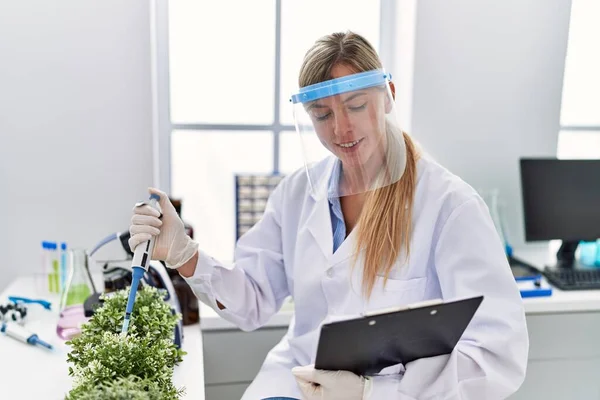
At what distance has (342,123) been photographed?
3.87 feet

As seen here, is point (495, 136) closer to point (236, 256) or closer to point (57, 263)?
point (236, 256)

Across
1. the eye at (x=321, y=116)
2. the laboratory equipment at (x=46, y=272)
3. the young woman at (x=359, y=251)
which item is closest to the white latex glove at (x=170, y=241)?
the young woman at (x=359, y=251)

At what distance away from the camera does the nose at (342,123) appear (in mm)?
1172

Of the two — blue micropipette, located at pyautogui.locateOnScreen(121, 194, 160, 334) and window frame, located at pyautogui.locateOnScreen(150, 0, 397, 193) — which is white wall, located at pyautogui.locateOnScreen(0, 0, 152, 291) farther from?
blue micropipette, located at pyautogui.locateOnScreen(121, 194, 160, 334)

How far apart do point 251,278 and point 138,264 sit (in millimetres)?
364

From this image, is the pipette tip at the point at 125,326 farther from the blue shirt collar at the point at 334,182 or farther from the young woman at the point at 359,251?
the blue shirt collar at the point at 334,182

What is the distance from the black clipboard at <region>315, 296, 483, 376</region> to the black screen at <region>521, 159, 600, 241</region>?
1.06 m

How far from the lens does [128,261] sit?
4.99 feet

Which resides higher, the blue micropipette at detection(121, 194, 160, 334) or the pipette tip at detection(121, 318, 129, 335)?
the blue micropipette at detection(121, 194, 160, 334)

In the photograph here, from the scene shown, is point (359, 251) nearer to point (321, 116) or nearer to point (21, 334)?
point (321, 116)

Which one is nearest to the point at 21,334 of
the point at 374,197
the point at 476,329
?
the point at 374,197

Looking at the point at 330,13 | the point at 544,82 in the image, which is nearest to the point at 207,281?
the point at 330,13

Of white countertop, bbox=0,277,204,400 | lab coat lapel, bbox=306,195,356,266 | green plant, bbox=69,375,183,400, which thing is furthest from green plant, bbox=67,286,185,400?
lab coat lapel, bbox=306,195,356,266

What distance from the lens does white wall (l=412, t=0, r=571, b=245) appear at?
1.99 metres
